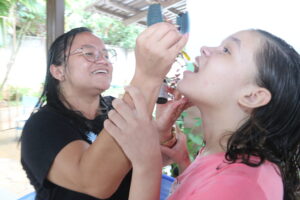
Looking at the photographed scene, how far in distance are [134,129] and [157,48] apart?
0.19m

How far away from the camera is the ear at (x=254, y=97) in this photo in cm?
68

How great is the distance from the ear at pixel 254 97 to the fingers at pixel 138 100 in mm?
346

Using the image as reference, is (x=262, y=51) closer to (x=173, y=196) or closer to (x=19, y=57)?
(x=173, y=196)

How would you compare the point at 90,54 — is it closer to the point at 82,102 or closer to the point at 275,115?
the point at 82,102

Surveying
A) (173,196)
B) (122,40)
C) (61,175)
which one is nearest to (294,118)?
(173,196)

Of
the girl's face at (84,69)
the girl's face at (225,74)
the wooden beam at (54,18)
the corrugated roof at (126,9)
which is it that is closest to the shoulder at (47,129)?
the girl's face at (84,69)

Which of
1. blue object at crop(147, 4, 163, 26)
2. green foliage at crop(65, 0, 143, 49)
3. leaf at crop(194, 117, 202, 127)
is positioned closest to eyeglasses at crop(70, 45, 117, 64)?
blue object at crop(147, 4, 163, 26)

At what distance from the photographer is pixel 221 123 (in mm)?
782

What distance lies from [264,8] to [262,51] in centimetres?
131

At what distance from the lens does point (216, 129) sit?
0.80m

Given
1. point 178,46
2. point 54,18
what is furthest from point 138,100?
point 54,18

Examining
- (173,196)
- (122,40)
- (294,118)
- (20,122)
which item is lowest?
(20,122)

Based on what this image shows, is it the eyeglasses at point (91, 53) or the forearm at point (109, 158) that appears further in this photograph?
the eyeglasses at point (91, 53)

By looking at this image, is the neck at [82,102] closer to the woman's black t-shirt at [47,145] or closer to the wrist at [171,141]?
the woman's black t-shirt at [47,145]
